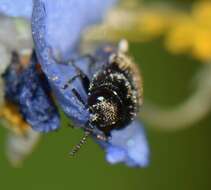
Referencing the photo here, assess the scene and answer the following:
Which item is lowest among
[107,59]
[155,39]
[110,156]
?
[155,39]

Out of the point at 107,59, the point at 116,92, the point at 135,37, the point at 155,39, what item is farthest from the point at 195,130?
the point at 116,92

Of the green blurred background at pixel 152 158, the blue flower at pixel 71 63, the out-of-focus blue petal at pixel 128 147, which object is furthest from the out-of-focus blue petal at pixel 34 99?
Answer: the green blurred background at pixel 152 158

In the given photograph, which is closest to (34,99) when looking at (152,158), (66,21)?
(66,21)

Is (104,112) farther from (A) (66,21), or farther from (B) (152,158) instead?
(B) (152,158)

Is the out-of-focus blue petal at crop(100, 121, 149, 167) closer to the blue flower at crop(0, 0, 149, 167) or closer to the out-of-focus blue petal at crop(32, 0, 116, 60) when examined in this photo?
the blue flower at crop(0, 0, 149, 167)

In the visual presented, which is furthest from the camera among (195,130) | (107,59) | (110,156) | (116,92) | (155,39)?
(195,130)

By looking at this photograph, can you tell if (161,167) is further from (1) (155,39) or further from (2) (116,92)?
(2) (116,92)

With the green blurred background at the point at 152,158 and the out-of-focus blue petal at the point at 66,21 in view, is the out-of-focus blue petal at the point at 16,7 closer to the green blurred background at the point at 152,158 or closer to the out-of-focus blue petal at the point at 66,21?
the out-of-focus blue petal at the point at 66,21

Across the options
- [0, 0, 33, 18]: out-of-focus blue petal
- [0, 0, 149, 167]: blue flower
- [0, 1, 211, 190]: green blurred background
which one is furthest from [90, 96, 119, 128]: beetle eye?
[0, 1, 211, 190]: green blurred background
